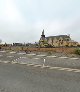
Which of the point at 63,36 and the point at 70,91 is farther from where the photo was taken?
the point at 63,36

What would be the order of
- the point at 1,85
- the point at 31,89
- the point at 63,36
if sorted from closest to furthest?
the point at 31,89 < the point at 1,85 < the point at 63,36

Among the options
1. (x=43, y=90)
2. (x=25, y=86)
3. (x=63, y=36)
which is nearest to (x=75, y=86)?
(x=43, y=90)

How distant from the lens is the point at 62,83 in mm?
14297

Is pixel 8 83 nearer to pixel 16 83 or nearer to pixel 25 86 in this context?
pixel 16 83

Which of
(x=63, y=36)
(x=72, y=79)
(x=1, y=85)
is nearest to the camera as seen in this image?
(x=1, y=85)

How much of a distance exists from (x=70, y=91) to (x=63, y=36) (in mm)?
89462

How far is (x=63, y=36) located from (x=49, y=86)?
8815cm

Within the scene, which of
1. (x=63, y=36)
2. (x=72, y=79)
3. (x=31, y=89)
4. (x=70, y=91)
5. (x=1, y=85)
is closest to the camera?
(x=70, y=91)

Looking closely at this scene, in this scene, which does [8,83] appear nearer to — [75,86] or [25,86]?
[25,86]

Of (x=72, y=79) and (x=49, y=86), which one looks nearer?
(x=49, y=86)

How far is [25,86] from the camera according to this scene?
1377 centimetres

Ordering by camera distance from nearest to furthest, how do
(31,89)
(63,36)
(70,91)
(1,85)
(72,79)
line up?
(70,91) → (31,89) → (1,85) → (72,79) → (63,36)

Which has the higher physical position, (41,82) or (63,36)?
(63,36)

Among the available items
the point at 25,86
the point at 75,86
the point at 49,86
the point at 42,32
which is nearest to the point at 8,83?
the point at 25,86
